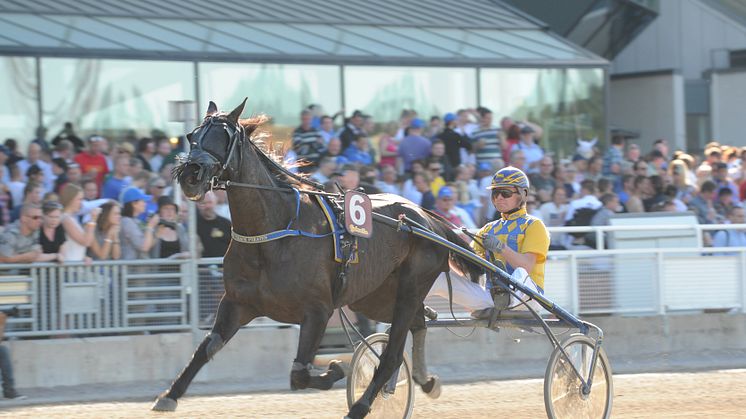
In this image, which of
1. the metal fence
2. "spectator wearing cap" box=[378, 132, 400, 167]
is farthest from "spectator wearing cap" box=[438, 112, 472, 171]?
the metal fence

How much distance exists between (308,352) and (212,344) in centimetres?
51

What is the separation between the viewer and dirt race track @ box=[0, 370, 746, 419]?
809cm

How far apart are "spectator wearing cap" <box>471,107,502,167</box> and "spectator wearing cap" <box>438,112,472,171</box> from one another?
13 centimetres

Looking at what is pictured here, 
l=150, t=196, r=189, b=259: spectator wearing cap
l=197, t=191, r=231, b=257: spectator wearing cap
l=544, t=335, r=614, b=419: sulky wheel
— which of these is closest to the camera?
l=544, t=335, r=614, b=419: sulky wheel

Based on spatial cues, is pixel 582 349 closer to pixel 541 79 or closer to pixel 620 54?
pixel 541 79

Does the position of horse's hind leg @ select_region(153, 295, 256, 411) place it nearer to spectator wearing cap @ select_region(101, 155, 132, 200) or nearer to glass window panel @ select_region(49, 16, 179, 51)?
spectator wearing cap @ select_region(101, 155, 132, 200)

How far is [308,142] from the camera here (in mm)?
12453

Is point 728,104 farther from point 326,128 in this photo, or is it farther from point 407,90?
point 326,128

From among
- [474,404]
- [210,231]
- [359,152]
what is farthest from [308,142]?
[474,404]

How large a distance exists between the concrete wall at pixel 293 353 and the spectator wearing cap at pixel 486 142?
2712mm

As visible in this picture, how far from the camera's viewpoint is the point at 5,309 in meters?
9.21

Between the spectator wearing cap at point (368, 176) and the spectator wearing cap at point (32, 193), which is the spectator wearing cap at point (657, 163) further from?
the spectator wearing cap at point (32, 193)

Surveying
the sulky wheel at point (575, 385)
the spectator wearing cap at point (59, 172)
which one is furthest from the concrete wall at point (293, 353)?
the spectator wearing cap at point (59, 172)

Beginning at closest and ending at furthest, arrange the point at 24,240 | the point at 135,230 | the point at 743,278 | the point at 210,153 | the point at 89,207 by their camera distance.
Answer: the point at 210,153
the point at 24,240
the point at 135,230
the point at 89,207
the point at 743,278
